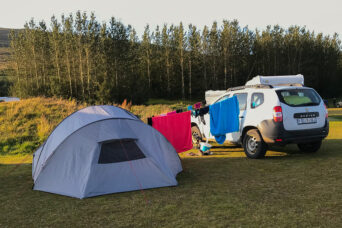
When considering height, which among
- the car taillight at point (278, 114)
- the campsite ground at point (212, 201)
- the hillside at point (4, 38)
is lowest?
the campsite ground at point (212, 201)

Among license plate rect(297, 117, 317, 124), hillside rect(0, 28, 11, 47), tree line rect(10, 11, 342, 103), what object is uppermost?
hillside rect(0, 28, 11, 47)

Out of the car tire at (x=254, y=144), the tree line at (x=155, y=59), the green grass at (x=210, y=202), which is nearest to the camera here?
the green grass at (x=210, y=202)

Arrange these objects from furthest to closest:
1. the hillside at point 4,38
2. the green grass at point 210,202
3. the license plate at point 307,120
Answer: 1. the hillside at point 4,38
2. the license plate at point 307,120
3. the green grass at point 210,202

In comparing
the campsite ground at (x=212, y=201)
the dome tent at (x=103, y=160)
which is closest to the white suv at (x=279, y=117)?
the campsite ground at (x=212, y=201)

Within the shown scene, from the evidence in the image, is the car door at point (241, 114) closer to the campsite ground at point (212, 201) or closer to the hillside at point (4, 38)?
the campsite ground at point (212, 201)

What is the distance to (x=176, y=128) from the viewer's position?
8719 mm

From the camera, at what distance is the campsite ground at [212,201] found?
14.3ft

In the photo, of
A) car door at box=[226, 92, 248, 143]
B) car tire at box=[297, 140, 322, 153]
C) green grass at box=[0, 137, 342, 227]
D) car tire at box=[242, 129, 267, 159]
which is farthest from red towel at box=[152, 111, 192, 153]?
car tire at box=[297, 140, 322, 153]

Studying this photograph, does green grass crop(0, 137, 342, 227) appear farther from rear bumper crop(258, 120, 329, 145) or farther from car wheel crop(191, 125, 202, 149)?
car wheel crop(191, 125, 202, 149)

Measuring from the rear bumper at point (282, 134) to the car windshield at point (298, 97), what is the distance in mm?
676

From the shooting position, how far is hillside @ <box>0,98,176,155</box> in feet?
40.7

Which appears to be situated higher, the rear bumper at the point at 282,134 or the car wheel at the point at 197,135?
the rear bumper at the point at 282,134

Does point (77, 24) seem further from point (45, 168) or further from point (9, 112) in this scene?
point (45, 168)

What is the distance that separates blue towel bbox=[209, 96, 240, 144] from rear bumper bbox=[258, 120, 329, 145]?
3.05 ft
